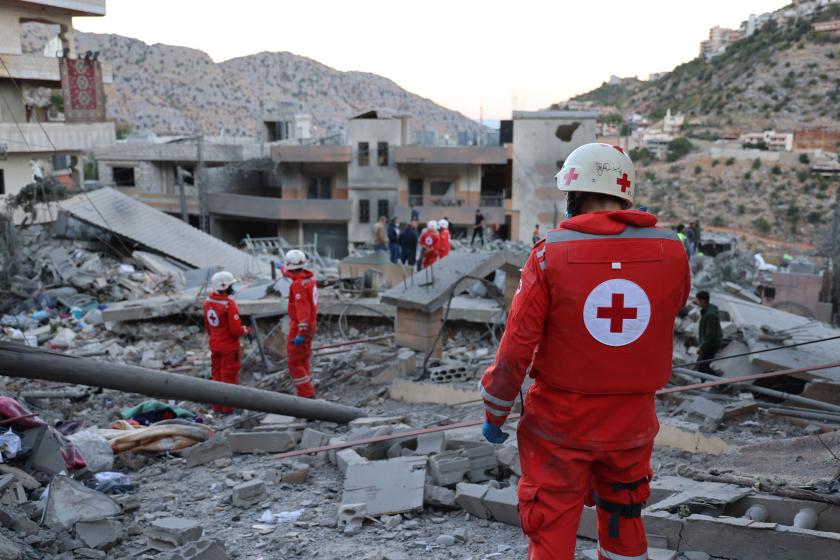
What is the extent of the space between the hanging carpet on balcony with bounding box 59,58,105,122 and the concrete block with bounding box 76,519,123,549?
24.5 metres

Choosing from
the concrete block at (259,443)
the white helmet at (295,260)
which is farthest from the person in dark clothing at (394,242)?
the concrete block at (259,443)

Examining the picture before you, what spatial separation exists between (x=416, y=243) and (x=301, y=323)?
32.9 feet

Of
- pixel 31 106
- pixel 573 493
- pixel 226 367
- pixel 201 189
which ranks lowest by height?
pixel 226 367

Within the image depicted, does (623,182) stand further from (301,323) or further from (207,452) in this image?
(301,323)

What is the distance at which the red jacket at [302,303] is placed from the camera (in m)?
9.02

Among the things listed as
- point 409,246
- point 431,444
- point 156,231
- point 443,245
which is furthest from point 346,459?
point 156,231

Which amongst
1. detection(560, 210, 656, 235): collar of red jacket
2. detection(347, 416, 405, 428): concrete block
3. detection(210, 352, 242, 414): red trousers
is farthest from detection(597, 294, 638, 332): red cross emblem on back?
detection(210, 352, 242, 414): red trousers

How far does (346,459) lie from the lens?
5.48 metres

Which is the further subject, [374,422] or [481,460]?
[374,422]

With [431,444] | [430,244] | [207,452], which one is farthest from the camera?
[430,244]

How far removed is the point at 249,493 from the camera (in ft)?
16.7

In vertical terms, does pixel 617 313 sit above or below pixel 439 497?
above

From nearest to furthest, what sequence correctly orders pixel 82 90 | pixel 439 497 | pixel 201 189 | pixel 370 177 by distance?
pixel 439 497, pixel 82 90, pixel 201 189, pixel 370 177

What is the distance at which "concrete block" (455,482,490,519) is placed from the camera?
4.61 m
